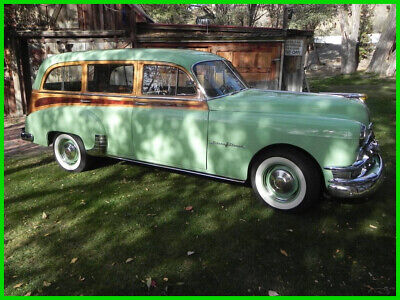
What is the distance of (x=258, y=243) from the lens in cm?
373

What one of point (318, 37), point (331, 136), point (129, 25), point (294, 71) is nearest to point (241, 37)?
point (294, 71)

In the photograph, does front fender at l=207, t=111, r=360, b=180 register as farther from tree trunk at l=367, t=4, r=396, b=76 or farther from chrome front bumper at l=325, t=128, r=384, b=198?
tree trunk at l=367, t=4, r=396, b=76

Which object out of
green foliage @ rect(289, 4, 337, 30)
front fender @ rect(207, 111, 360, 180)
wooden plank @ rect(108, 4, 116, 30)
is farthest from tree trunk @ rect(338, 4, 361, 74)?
front fender @ rect(207, 111, 360, 180)

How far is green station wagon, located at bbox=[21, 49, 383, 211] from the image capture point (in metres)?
3.99

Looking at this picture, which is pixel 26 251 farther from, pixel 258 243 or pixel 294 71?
pixel 294 71

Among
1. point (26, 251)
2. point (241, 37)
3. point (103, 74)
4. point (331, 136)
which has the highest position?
point (241, 37)

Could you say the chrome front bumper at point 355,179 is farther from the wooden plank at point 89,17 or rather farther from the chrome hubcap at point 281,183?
the wooden plank at point 89,17

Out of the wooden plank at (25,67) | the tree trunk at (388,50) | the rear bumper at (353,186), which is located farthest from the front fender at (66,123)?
the tree trunk at (388,50)

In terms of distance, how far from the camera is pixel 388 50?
57.5 feet

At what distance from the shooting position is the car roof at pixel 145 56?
4.90 m

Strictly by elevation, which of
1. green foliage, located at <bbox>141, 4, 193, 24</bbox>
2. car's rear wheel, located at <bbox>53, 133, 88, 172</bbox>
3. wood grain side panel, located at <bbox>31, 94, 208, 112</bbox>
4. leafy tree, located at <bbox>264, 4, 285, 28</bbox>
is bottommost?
car's rear wheel, located at <bbox>53, 133, 88, 172</bbox>

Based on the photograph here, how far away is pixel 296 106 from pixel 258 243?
1809 mm

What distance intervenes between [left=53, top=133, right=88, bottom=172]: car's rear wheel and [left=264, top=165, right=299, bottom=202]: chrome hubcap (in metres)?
3.28

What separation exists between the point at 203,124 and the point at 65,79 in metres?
2.78
